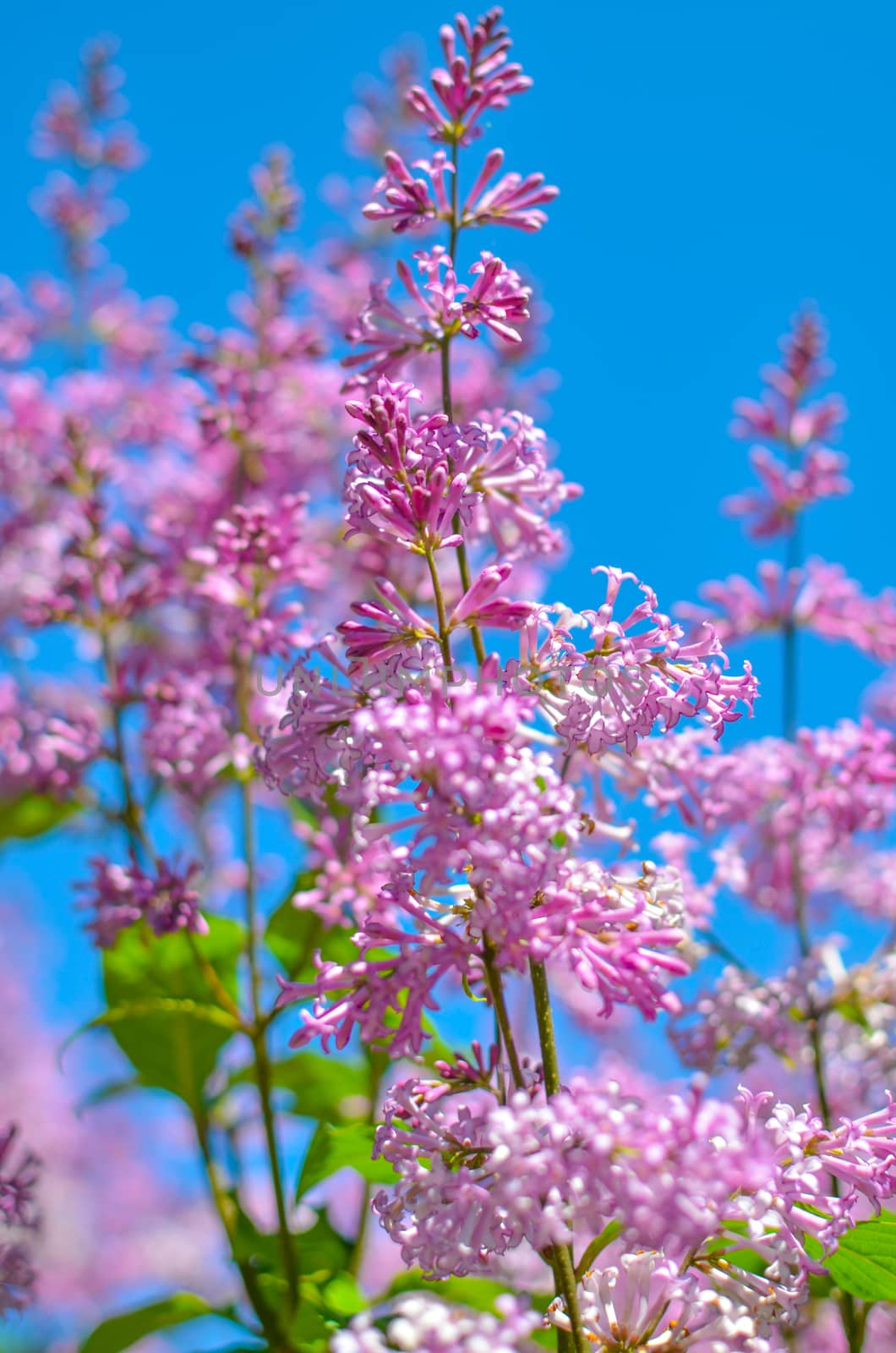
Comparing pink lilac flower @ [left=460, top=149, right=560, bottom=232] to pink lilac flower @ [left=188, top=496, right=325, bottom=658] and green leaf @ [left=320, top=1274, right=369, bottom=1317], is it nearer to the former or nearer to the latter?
pink lilac flower @ [left=188, top=496, right=325, bottom=658]

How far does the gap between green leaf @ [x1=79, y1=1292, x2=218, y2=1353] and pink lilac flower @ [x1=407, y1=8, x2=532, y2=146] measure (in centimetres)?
187

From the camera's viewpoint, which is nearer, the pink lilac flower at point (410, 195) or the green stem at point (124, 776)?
the pink lilac flower at point (410, 195)

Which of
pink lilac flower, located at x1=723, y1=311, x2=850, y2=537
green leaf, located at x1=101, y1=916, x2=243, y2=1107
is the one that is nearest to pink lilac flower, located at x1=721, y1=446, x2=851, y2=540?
pink lilac flower, located at x1=723, y1=311, x2=850, y2=537

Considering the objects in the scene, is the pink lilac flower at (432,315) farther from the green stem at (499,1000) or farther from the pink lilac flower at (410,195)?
the green stem at (499,1000)

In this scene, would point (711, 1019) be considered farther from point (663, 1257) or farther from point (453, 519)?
point (453, 519)

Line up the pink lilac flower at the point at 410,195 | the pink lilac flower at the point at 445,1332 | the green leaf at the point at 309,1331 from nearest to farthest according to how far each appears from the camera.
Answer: the pink lilac flower at the point at 445,1332 < the pink lilac flower at the point at 410,195 < the green leaf at the point at 309,1331

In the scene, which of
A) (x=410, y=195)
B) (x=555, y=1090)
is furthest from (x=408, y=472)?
(x=555, y=1090)

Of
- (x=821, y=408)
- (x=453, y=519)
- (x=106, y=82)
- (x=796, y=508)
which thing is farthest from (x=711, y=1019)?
(x=106, y=82)

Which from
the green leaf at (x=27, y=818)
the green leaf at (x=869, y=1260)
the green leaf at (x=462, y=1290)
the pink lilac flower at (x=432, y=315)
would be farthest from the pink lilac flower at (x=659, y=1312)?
the green leaf at (x=27, y=818)

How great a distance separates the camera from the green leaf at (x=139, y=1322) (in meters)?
2.02

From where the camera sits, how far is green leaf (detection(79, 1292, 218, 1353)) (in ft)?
6.63

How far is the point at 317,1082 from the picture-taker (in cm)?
261

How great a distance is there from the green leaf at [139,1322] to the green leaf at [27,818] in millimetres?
1314

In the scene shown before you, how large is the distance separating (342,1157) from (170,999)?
708 mm
